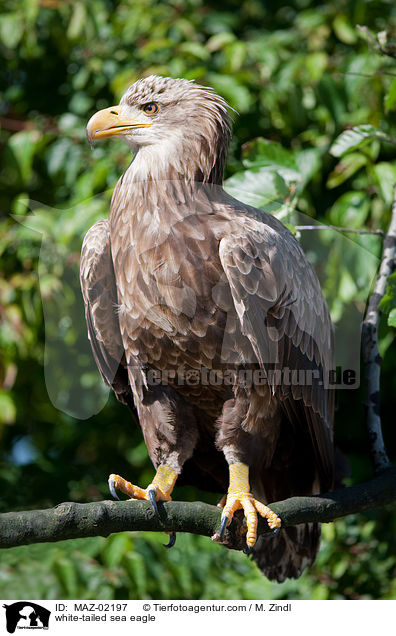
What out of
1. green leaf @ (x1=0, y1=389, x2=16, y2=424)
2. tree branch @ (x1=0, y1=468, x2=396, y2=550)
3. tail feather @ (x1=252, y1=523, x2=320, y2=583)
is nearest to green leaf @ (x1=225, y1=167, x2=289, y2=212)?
tree branch @ (x1=0, y1=468, x2=396, y2=550)

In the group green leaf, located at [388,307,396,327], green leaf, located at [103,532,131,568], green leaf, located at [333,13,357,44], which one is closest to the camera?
green leaf, located at [388,307,396,327]

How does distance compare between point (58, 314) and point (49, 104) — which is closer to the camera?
point (58, 314)

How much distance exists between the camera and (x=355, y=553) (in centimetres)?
327

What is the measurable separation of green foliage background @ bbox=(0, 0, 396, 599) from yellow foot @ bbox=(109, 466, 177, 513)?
48 cm

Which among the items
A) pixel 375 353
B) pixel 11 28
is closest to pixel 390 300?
pixel 375 353

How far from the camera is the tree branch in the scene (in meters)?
1.50

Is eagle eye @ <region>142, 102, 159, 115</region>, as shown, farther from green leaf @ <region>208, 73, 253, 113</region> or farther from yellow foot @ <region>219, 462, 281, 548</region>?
yellow foot @ <region>219, 462, 281, 548</region>

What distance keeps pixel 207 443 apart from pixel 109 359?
16.2 inches

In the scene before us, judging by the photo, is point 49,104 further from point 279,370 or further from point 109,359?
point 279,370

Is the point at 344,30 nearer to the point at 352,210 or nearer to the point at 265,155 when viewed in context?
the point at 352,210

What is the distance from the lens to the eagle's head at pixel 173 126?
197cm

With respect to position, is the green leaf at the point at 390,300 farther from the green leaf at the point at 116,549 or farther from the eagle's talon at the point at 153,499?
the green leaf at the point at 116,549

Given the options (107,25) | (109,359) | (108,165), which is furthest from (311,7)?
(109,359)
